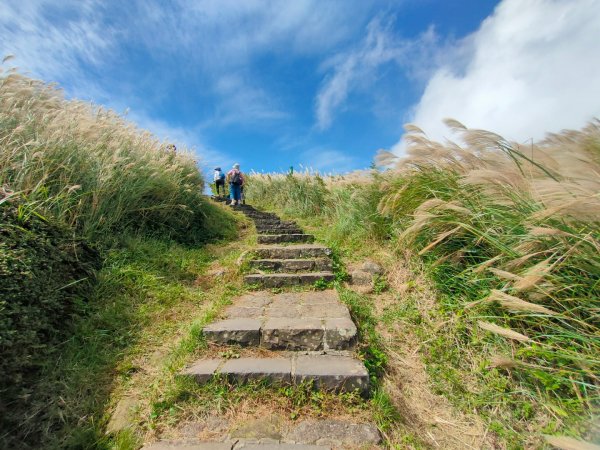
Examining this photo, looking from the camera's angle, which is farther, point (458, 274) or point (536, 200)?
point (458, 274)

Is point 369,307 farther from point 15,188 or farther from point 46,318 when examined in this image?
point 15,188

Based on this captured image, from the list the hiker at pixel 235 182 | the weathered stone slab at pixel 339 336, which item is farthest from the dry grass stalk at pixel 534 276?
the hiker at pixel 235 182

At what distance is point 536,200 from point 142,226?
505 cm

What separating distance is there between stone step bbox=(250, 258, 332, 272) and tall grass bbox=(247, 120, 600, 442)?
1.12 m

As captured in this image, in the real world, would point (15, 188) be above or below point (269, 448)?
above

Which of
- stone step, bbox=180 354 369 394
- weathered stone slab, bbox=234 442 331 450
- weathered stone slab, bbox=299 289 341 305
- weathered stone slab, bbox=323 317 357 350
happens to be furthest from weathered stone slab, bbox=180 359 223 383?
weathered stone slab, bbox=299 289 341 305

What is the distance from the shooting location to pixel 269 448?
175 cm

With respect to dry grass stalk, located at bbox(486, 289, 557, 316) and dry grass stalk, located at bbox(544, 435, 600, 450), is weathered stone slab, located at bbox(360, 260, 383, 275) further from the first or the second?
dry grass stalk, located at bbox(544, 435, 600, 450)

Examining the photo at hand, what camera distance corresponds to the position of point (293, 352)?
8.52 feet

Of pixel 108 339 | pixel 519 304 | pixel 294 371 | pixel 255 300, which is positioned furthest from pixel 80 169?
pixel 519 304

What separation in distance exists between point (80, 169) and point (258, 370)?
11.6ft

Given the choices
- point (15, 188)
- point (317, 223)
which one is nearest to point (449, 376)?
point (15, 188)

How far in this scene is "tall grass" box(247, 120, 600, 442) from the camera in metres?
1.83

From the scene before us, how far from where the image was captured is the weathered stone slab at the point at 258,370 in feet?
7.20
